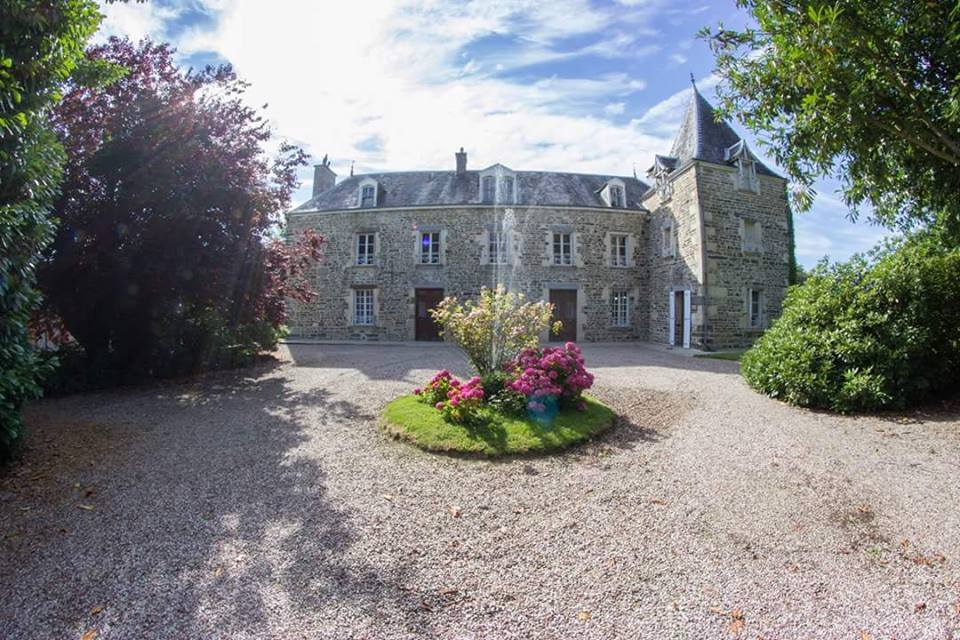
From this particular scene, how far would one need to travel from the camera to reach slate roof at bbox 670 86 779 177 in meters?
15.8

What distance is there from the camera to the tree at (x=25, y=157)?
3.77 m

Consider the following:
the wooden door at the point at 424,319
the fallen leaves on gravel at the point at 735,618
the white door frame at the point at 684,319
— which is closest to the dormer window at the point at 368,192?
the wooden door at the point at 424,319

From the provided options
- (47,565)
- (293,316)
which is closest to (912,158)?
(47,565)

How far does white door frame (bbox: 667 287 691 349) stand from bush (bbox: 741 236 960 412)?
7.99 meters

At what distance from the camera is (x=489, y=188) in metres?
19.2

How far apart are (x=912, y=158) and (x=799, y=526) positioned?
4.98 m

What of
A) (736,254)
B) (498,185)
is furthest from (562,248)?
(736,254)

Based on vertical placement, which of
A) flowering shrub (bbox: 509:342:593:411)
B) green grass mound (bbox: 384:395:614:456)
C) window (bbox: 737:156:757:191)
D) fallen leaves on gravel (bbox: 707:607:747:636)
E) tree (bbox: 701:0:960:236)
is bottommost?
fallen leaves on gravel (bbox: 707:607:747:636)

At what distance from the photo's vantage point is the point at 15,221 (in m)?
3.85

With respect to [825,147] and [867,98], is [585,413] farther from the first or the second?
[867,98]

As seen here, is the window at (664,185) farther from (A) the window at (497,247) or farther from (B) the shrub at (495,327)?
(B) the shrub at (495,327)

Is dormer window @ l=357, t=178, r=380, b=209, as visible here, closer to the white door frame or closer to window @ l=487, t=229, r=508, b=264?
window @ l=487, t=229, r=508, b=264

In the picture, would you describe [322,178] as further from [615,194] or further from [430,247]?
[615,194]

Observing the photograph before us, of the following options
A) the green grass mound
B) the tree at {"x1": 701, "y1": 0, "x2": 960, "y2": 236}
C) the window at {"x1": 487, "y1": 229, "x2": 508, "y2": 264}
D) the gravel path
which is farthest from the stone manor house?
the gravel path
